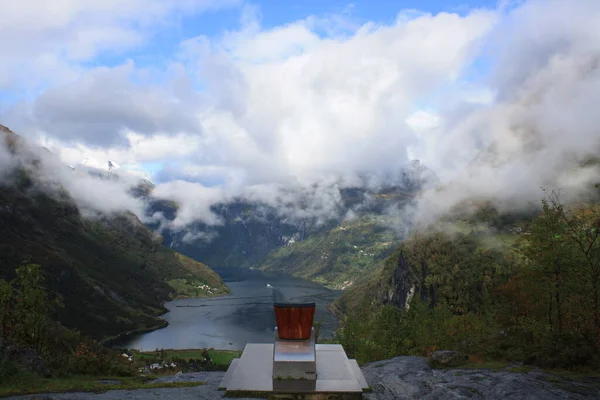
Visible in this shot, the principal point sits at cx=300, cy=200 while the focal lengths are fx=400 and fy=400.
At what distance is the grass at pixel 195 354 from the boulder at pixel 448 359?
14694 centimetres

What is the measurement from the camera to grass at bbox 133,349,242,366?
554ft

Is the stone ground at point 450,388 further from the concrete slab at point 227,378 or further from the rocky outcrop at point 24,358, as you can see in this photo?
the rocky outcrop at point 24,358

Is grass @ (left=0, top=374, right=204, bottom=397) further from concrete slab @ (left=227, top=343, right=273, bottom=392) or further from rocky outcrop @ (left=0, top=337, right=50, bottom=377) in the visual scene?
concrete slab @ (left=227, top=343, right=273, bottom=392)

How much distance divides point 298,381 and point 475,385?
36.3 feet

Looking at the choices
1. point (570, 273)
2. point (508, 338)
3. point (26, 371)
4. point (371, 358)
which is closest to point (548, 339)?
point (570, 273)

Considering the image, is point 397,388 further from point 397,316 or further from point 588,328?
point 397,316

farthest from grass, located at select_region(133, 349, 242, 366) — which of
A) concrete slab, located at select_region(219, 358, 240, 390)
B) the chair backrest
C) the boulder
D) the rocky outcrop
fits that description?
the chair backrest

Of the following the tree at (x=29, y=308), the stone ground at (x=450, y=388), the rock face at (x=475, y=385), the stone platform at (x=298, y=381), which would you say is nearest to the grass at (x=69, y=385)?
the stone ground at (x=450, y=388)

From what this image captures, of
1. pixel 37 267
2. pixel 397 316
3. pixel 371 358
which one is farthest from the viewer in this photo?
pixel 397 316

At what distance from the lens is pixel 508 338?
131 feet

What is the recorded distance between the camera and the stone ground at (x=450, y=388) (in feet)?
71.2

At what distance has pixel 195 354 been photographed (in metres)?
181

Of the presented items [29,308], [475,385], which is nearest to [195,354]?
[29,308]

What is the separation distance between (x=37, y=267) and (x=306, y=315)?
29408 millimetres
